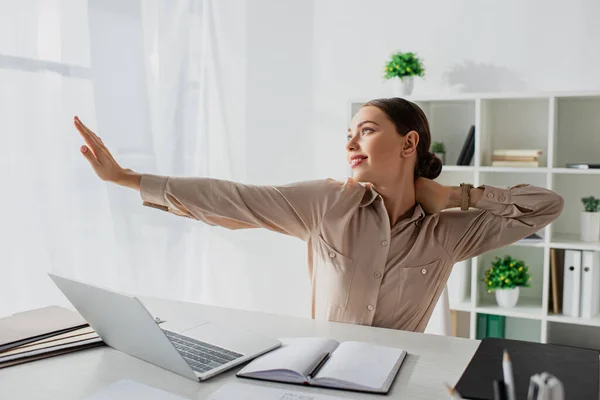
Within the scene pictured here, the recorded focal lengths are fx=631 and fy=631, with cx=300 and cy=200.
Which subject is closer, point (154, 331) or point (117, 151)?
point (154, 331)

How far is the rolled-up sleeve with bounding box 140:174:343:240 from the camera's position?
1552 millimetres

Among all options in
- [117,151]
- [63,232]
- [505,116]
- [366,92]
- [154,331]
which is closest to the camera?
[154,331]

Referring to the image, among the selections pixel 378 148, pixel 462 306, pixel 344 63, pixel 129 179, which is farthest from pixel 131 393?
pixel 344 63

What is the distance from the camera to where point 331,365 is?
4.10 feet

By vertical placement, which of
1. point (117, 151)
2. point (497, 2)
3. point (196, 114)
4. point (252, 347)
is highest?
point (497, 2)

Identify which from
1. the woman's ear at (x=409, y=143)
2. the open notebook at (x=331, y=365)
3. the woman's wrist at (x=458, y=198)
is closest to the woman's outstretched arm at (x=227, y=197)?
the woman's ear at (x=409, y=143)

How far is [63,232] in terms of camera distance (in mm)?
2531

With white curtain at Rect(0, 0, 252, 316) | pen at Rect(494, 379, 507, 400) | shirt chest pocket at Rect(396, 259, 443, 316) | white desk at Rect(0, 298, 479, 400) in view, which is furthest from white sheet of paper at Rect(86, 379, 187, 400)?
white curtain at Rect(0, 0, 252, 316)

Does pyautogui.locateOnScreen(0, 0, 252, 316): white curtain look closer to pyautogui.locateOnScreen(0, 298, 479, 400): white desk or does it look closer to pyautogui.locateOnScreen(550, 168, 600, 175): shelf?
pyautogui.locateOnScreen(0, 298, 479, 400): white desk

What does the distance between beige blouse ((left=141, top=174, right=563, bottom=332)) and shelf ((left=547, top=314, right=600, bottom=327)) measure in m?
1.21

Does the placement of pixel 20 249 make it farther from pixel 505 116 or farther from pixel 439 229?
pixel 505 116

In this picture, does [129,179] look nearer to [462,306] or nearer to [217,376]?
[217,376]

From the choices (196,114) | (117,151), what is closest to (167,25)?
(196,114)

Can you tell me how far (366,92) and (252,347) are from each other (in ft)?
7.60
